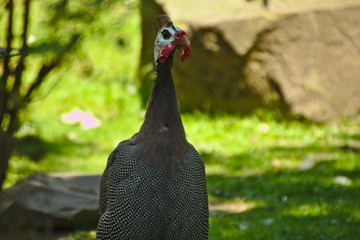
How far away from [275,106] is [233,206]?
1.94 m

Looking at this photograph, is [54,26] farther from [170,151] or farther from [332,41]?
[332,41]

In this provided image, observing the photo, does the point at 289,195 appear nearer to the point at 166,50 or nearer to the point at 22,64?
the point at 166,50

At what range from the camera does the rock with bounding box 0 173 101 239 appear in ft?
12.4

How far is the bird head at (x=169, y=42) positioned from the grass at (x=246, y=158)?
2.37 ft

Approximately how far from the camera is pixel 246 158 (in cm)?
619

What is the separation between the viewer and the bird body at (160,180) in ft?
10.6

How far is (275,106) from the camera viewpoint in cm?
682

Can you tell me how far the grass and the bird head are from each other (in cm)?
72

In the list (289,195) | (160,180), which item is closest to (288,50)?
(289,195)

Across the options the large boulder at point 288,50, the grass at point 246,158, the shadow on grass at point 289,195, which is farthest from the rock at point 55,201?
the large boulder at point 288,50

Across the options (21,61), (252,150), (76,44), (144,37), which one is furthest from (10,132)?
(144,37)

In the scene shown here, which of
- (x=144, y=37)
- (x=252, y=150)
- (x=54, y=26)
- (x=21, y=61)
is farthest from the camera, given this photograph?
(x=144, y=37)

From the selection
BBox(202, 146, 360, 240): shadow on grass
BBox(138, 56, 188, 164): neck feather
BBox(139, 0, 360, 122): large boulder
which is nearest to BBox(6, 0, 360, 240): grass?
BBox(202, 146, 360, 240): shadow on grass

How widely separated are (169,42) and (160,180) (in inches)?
28.6
